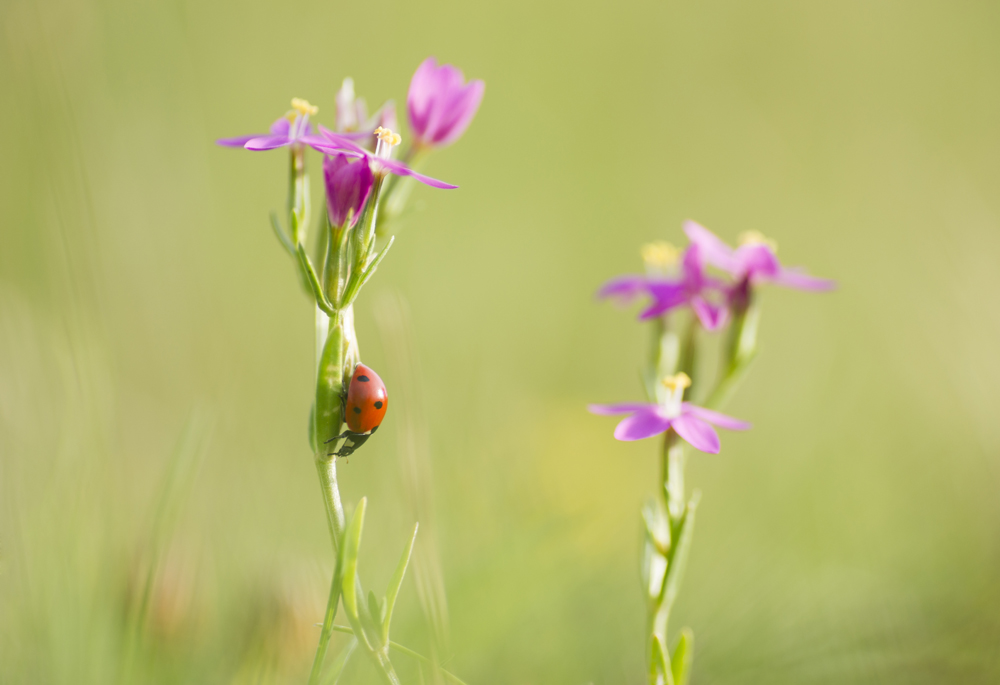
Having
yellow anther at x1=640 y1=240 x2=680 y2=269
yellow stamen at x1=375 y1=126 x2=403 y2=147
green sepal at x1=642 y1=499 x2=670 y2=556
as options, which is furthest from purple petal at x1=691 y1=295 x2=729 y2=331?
yellow stamen at x1=375 y1=126 x2=403 y2=147

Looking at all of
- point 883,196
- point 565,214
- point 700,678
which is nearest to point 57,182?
point 700,678

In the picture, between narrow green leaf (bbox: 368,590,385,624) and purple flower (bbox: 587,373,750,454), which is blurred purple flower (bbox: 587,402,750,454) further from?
narrow green leaf (bbox: 368,590,385,624)

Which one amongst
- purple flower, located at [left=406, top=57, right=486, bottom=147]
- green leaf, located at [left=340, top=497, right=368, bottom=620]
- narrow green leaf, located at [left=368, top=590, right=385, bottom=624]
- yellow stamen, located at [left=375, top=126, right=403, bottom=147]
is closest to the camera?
green leaf, located at [left=340, top=497, right=368, bottom=620]

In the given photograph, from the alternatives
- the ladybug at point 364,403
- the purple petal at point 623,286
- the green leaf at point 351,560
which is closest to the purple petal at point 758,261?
the purple petal at point 623,286

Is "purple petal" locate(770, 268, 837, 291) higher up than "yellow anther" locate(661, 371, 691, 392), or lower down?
higher up

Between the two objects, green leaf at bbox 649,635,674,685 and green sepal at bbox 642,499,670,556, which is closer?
green leaf at bbox 649,635,674,685

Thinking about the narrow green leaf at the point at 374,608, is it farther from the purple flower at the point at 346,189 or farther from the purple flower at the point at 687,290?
the purple flower at the point at 687,290
